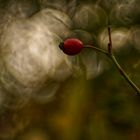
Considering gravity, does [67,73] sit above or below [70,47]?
below

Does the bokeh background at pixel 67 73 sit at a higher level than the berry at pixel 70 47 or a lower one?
lower

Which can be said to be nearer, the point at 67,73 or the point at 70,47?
the point at 70,47

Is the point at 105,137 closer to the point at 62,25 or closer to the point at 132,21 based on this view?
the point at 132,21

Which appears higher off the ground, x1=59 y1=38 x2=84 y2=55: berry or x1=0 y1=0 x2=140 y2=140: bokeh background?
x1=59 y1=38 x2=84 y2=55: berry

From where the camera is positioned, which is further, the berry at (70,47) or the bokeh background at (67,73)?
the bokeh background at (67,73)

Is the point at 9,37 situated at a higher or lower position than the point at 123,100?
Answer: lower

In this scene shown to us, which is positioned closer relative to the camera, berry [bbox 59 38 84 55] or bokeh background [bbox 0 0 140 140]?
berry [bbox 59 38 84 55]

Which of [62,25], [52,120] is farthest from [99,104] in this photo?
[62,25]

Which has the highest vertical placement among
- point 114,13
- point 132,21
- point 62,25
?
point 132,21
